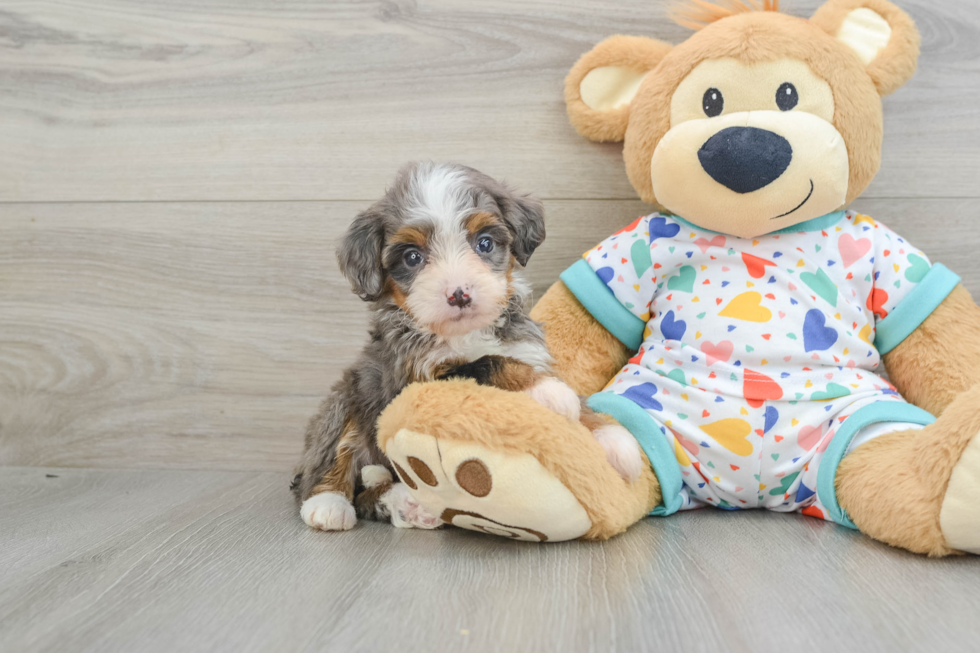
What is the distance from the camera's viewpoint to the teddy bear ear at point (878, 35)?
1545 millimetres

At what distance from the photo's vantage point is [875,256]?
5.14ft

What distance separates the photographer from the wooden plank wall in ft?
6.13

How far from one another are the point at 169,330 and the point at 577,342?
1.14 meters

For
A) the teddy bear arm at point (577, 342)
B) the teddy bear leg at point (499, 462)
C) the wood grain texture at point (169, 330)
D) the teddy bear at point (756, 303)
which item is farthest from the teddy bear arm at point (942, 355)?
the wood grain texture at point (169, 330)

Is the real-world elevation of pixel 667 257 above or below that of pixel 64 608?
above

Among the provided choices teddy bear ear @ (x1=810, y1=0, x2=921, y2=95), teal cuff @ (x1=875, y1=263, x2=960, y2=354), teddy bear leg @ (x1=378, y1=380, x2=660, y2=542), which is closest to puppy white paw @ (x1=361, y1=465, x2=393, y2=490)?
teddy bear leg @ (x1=378, y1=380, x2=660, y2=542)

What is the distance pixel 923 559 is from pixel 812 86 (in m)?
Result: 0.91

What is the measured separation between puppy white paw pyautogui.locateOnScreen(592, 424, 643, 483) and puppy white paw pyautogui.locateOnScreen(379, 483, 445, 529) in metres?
0.35

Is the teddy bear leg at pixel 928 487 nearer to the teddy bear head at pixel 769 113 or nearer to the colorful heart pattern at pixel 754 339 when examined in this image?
the colorful heart pattern at pixel 754 339

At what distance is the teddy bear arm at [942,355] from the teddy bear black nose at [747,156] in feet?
1.56

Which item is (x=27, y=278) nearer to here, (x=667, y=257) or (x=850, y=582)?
(x=667, y=257)

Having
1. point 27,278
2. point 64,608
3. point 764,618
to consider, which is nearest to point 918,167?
point 764,618

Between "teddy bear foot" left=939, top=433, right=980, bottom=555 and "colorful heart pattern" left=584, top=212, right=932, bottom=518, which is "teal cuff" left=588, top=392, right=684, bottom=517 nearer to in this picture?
"colorful heart pattern" left=584, top=212, right=932, bottom=518

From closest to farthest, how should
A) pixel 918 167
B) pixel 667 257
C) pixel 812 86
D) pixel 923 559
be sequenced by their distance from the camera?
pixel 923 559 < pixel 812 86 < pixel 667 257 < pixel 918 167
